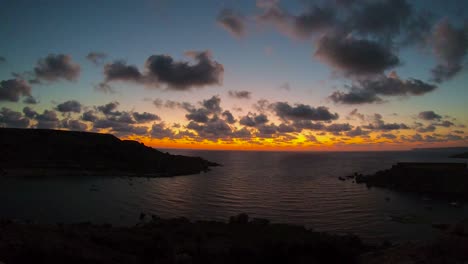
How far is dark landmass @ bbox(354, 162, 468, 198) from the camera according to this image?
79.3m

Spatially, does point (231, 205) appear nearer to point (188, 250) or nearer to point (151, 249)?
point (188, 250)

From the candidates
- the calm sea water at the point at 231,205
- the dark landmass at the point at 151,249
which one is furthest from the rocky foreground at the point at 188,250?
the calm sea water at the point at 231,205

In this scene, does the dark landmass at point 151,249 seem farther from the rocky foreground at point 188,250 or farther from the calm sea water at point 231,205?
the calm sea water at point 231,205

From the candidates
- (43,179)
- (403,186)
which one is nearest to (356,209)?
(403,186)

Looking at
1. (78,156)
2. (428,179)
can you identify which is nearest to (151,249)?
(428,179)

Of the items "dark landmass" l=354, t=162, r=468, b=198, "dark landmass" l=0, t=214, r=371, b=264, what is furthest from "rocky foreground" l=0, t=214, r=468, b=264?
"dark landmass" l=354, t=162, r=468, b=198

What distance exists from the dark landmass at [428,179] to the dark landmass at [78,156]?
82.0 metres

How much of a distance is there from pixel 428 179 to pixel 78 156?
14027cm

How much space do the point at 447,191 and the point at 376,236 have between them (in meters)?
53.8

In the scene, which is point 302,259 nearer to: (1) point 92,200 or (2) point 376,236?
(2) point 376,236

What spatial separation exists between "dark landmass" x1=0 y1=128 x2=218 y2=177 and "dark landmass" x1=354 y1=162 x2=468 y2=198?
269 feet

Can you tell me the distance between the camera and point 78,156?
128 m

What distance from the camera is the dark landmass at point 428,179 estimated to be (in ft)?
260

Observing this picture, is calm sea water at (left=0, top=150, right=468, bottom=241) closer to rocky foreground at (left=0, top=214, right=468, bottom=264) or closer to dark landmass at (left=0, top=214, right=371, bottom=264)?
dark landmass at (left=0, top=214, right=371, bottom=264)
